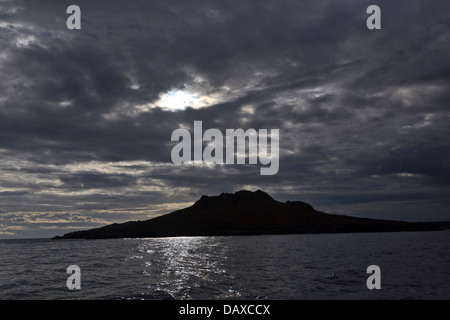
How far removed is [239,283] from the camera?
32312mm

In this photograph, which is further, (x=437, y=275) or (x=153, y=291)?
(x=437, y=275)
